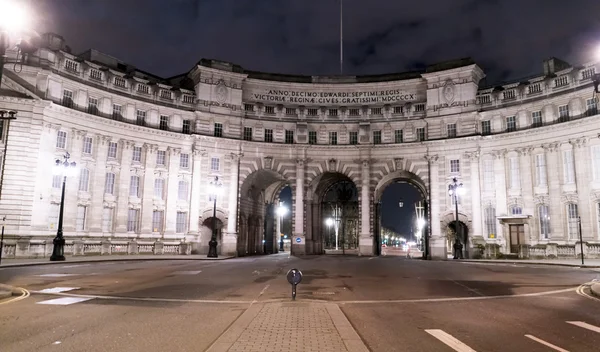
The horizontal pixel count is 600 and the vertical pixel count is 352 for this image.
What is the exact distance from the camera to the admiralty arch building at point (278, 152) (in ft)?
124

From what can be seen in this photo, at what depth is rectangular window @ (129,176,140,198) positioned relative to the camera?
4388 cm

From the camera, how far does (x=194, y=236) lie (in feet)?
152

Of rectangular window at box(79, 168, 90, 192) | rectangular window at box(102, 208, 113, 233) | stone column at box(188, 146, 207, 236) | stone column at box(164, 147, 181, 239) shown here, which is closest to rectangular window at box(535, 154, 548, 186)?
stone column at box(188, 146, 207, 236)

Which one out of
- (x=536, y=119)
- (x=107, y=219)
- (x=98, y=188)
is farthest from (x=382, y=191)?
(x=98, y=188)

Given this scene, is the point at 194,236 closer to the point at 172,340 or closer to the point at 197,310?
the point at 197,310

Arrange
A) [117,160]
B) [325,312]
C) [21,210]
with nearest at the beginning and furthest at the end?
[325,312], [21,210], [117,160]

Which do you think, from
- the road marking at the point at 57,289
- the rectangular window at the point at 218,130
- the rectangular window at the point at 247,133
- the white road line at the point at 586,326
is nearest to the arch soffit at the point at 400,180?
the rectangular window at the point at 247,133

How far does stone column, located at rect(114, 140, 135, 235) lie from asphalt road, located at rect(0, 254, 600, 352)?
24.7m

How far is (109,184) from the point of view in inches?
1671

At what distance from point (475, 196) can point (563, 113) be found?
11616 mm

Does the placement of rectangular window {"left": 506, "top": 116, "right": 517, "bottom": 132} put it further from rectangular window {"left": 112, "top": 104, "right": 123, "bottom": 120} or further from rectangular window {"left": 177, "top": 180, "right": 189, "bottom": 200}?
rectangular window {"left": 112, "top": 104, "right": 123, "bottom": 120}

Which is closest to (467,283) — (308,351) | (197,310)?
(197,310)

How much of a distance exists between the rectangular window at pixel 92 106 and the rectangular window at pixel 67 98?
1890 millimetres

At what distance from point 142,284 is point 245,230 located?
37.2 metres
